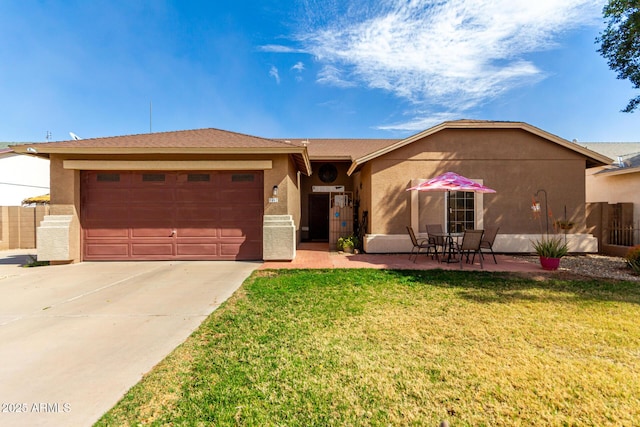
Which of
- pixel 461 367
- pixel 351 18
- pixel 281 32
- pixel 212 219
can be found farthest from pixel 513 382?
pixel 281 32

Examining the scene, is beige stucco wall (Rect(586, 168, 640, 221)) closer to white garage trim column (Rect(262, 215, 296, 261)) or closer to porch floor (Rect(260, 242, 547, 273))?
porch floor (Rect(260, 242, 547, 273))

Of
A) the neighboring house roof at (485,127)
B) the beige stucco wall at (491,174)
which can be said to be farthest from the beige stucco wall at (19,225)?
the beige stucco wall at (491,174)

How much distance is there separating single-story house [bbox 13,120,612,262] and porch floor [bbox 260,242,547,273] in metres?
0.56

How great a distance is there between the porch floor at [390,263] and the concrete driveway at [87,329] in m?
1.76

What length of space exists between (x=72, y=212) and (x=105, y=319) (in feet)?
21.4

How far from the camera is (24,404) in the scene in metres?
2.53

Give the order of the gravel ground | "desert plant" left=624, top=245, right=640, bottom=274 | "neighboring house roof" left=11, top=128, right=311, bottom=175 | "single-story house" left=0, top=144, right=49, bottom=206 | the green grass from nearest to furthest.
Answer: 1. the green grass
2. the gravel ground
3. "desert plant" left=624, top=245, right=640, bottom=274
4. "neighboring house roof" left=11, top=128, right=311, bottom=175
5. "single-story house" left=0, top=144, right=49, bottom=206

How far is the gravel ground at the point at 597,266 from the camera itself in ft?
24.0

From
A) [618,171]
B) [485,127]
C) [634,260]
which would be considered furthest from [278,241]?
[618,171]

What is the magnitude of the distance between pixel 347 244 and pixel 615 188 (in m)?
12.0

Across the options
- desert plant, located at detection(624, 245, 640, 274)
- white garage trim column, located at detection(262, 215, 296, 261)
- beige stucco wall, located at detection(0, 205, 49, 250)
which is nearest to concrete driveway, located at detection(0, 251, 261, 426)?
white garage trim column, located at detection(262, 215, 296, 261)

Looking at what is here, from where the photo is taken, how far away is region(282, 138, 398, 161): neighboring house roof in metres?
15.6

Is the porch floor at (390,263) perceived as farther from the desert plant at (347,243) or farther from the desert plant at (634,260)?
the desert plant at (634,260)

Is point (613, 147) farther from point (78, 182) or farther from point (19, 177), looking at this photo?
point (19, 177)
